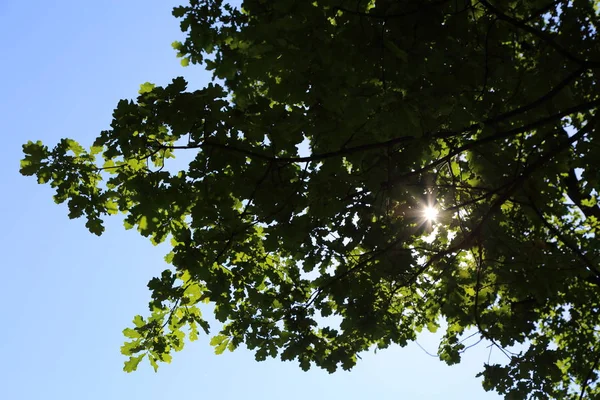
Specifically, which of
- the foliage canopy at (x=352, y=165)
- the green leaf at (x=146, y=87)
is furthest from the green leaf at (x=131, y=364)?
the green leaf at (x=146, y=87)

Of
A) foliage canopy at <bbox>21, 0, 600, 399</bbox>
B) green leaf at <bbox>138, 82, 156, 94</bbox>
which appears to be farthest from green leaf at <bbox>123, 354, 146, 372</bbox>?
green leaf at <bbox>138, 82, 156, 94</bbox>

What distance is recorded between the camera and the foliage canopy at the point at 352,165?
12.4ft

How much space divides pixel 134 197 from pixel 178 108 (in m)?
1.20

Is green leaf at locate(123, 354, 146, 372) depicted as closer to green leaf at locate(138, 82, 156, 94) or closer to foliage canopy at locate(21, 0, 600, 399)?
foliage canopy at locate(21, 0, 600, 399)

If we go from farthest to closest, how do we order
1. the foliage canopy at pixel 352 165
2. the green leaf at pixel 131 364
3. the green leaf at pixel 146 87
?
the green leaf at pixel 131 364
the green leaf at pixel 146 87
the foliage canopy at pixel 352 165

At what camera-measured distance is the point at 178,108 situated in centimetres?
432

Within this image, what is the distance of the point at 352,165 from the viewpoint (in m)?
5.71

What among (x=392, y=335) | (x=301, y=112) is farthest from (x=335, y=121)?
(x=392, y=335)

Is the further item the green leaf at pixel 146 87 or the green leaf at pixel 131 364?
the green leaf at pixel 131 364

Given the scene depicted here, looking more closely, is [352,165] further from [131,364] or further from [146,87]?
[131,364]

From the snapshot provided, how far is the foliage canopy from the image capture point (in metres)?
3.78

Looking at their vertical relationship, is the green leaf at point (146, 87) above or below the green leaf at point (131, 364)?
above

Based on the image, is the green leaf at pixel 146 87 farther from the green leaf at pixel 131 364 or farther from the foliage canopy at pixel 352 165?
the green leaf at pixel 131 364

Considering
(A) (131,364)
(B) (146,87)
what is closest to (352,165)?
(B) (146,87)
